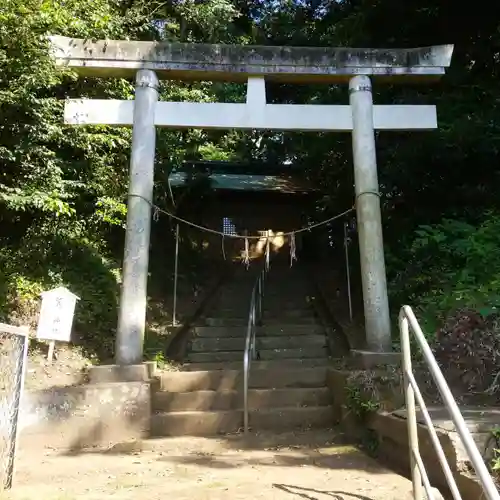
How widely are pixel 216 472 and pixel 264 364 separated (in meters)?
2.84

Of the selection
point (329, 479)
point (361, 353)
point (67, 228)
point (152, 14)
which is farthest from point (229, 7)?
point (329, 479)

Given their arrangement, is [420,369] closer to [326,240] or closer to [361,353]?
[361,353]

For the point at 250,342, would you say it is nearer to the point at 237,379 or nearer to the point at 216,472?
the point at 237,379

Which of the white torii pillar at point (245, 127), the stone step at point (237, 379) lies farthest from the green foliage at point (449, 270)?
the stone step at point (237, 379)

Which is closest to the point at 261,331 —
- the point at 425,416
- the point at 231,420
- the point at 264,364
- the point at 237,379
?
the point at 264,364

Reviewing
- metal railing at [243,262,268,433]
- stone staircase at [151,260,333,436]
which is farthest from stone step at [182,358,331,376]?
metal railing at [243,262,268,433]

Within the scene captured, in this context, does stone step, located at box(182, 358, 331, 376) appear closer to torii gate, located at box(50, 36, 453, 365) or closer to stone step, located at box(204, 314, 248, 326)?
torii gate, located at box(50, 36, 453, 365)

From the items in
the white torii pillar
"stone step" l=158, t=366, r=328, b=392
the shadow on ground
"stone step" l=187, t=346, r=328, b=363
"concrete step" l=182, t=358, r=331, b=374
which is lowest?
the shadow on ground

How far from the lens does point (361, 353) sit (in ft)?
20.2

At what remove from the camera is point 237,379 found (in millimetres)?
6477

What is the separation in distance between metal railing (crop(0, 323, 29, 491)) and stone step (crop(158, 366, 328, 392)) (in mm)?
2685

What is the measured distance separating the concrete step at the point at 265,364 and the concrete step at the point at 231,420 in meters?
0.98

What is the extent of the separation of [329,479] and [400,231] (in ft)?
20.1

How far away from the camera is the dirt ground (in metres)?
3.71
